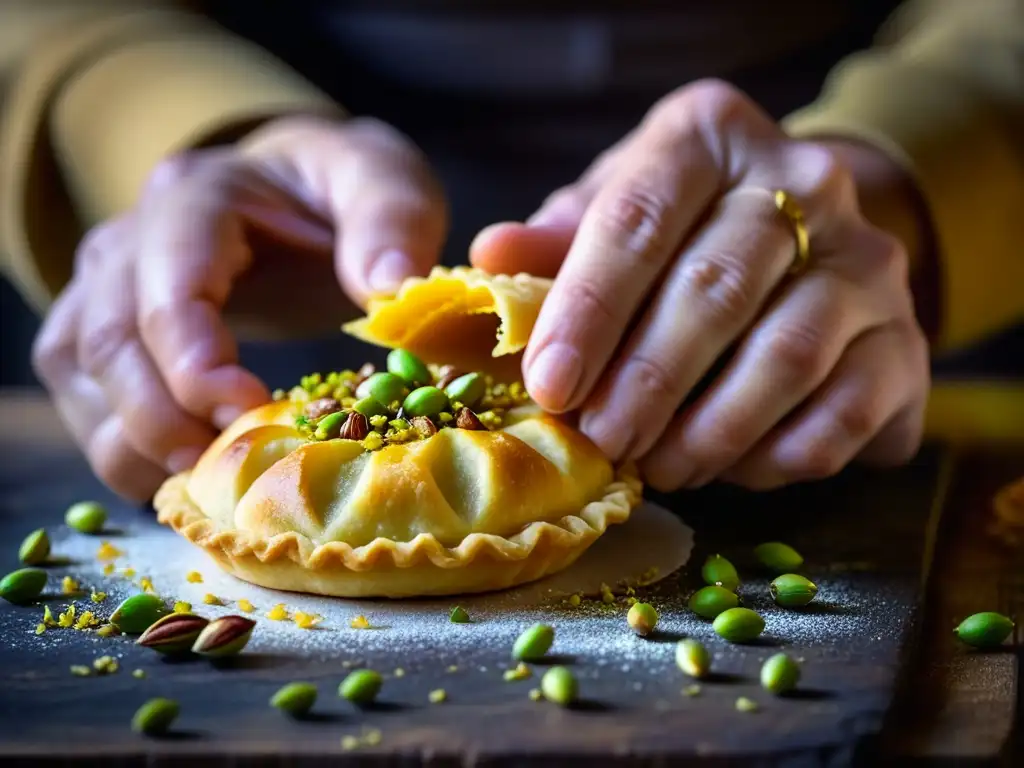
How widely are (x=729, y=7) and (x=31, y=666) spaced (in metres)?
2.89

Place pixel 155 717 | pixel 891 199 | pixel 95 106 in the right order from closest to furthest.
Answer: pixel 155 717, pixel 891 199, pixel 95 106

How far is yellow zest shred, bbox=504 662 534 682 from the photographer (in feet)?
5.37

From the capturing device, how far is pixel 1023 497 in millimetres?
2404

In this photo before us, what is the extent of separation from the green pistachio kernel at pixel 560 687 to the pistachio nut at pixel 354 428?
2.07 ft

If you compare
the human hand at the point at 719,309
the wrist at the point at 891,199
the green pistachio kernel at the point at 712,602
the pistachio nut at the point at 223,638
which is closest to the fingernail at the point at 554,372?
the human hand at the point at 719,309

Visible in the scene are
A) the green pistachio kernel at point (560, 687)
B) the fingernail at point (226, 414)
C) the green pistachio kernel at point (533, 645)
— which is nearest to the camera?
the green pistachio kernel at point (560, 687)

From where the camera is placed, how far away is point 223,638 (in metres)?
1.71

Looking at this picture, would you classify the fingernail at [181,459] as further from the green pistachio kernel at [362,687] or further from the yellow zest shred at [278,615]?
the green pistachio kernel at [362,687]

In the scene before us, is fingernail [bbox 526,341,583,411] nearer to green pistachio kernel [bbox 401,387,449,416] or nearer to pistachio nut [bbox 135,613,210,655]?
green pistachio kernel [bbox 401,387,449,416]

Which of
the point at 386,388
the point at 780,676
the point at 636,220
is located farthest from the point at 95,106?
the point at 780,676

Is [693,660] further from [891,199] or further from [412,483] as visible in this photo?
[891,199]

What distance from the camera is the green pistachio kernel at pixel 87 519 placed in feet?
7.82

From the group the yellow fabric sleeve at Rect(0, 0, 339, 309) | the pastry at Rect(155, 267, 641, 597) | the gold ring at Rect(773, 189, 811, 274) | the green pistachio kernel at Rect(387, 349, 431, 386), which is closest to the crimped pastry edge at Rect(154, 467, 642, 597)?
the pastry at Rect(155, 267, 641, 597)

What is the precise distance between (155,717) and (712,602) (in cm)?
84
